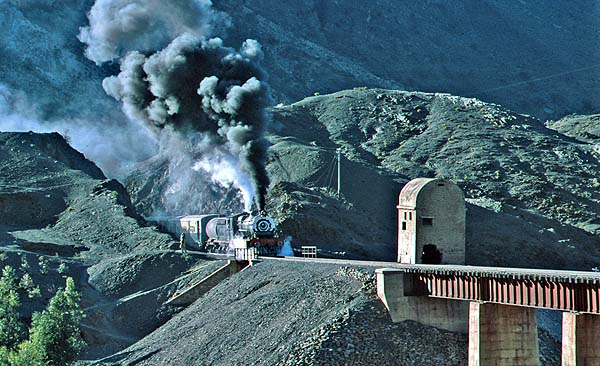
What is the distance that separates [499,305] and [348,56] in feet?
475

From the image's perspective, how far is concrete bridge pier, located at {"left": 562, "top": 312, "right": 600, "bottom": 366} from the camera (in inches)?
1288

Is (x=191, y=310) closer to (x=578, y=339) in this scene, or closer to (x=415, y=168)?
(x=578, y=339)

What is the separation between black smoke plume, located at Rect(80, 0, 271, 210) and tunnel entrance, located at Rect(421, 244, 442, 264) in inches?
651

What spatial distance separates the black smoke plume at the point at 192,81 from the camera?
241 ft

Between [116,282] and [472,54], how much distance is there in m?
134

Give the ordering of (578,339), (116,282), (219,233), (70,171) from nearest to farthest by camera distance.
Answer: (578,339) < (116,282) < (219,233) < (70,171)

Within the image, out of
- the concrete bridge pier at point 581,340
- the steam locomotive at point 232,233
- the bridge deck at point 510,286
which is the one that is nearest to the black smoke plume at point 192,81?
the steam locomotive at point 232,233

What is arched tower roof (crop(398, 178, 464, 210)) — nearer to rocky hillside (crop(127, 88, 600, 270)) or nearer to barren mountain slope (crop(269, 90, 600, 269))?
rocky hillside (crop(127, 88, 600, 270))

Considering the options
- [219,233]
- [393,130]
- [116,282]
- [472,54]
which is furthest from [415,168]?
[472,54]

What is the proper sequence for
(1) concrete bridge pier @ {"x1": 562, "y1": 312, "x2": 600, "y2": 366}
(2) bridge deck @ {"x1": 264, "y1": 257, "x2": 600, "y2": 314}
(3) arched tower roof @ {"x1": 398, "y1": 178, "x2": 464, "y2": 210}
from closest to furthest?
(1) concrete bridge pier @ {"x1": 562, "y1": 312, "x2": 600, "y2": 366} < (2) bridge deck @ {"x1": 264, "y1": 257, "x2": 600, "y2": 314} < (3) arched tower roof @ {"x1": 398, "y1": 178, "x2": 464, "y2": 210}

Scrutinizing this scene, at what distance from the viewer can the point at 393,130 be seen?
114688 millimetres

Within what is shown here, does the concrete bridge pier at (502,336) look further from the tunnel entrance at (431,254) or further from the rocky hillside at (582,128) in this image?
the rocky hillside at (582,128)

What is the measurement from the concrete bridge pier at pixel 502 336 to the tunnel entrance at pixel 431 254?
14.6 metres

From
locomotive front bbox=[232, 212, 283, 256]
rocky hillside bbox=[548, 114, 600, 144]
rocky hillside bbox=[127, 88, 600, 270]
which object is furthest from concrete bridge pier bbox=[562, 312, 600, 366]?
rocky hillside bbox=[548, 114, 600, 144]
